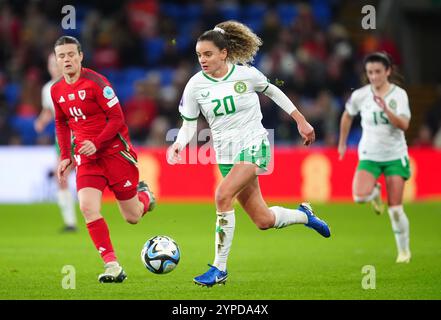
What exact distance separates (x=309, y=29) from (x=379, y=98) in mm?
11881

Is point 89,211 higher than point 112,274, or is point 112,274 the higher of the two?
point 89,211

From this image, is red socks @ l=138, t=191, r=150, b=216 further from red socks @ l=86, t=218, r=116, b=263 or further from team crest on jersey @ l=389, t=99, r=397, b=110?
team crest on jersey @ l=389, t=99, r=397, b=110

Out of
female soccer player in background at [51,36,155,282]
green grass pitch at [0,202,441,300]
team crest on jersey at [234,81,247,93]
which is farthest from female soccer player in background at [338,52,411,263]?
female soccer player in background at [51,36,155,282]

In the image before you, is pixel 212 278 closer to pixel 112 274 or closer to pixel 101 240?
pixel 112 274

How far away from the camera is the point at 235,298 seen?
24.8ft

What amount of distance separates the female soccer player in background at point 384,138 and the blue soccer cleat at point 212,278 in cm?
287

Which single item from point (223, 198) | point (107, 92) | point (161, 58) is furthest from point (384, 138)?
point (161, 58)

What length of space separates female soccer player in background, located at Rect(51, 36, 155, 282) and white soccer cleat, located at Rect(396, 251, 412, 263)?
3.25 metres

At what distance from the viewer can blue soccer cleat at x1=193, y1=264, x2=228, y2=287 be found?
8.20 m

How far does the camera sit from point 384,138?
11.0 m

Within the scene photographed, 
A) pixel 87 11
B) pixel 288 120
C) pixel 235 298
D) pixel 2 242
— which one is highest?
pixel 87 11

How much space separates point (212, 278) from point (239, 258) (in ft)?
9.03

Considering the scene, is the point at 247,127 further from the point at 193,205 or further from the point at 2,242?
the point at 193,205

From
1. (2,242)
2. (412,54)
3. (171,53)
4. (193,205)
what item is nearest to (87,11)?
(171,53)
